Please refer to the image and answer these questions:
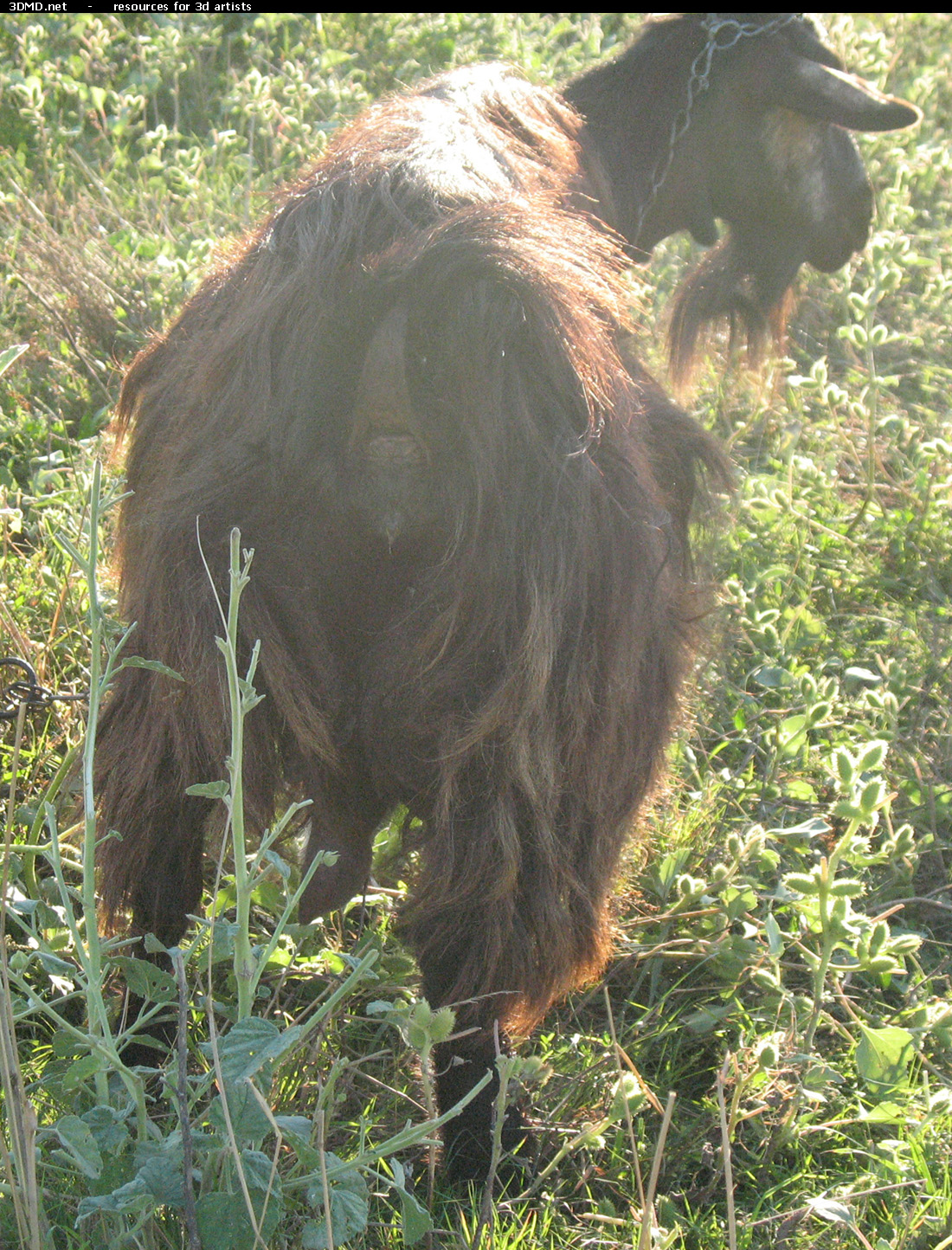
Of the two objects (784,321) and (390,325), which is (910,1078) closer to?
(390,325)

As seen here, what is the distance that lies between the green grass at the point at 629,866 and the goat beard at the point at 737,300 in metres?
0.10

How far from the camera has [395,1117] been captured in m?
1.96

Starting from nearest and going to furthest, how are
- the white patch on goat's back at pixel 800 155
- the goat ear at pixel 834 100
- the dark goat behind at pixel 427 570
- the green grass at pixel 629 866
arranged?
the green grass at pixel 629 866
the dark goat behind at pixel 427 570
the goat ear at pixel 834 100
the white patch on goat's back at pixel 800 155

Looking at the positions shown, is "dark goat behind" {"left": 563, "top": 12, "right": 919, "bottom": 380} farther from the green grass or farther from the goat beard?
the green grass

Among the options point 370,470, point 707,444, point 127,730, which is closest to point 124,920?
point 127,730

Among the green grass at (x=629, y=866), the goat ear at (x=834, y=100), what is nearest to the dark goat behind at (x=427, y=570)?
the green grass at (x=629, y=866)

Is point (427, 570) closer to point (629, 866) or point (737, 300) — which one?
point (629, 866)

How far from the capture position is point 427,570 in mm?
1660

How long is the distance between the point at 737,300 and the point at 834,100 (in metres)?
0.57

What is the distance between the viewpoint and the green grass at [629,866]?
1.40 m

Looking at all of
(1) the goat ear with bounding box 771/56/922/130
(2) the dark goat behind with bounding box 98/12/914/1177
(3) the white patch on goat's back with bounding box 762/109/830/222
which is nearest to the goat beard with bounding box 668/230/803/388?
(3) the white patch on goat's back with bounding box 762/109/830/222

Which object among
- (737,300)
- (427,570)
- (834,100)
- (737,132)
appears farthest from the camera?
(737,300)

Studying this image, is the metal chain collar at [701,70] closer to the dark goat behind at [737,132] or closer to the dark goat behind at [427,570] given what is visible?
the dark goat behind at [737,132]

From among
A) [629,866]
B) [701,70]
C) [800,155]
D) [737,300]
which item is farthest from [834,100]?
[629,866]
